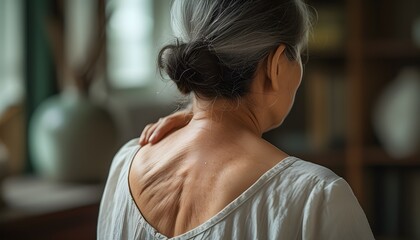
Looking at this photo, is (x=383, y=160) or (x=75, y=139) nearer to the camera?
(x=75, y=139)

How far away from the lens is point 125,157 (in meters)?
1.19

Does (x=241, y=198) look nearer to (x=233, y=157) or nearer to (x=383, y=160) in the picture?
(x=233, y=157)

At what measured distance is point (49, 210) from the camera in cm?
246

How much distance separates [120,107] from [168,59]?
7.33 ft

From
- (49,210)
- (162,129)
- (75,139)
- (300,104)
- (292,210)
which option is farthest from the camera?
(300,104)

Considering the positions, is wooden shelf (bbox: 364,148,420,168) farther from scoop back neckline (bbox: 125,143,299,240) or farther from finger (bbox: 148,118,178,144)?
scoop back neckline (bbox: 125,143,299,240)

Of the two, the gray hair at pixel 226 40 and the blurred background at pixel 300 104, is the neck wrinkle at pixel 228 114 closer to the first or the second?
the gray hair at pixel 226 40

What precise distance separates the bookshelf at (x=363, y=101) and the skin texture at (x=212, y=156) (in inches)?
77.1

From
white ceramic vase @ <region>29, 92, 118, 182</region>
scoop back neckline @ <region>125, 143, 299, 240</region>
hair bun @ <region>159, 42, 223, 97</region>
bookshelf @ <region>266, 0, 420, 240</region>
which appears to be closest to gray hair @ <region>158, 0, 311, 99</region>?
hair bun @ <region>159, 42, 223, 97</region>

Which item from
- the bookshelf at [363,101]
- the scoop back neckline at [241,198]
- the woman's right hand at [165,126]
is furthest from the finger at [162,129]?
the bookshelf at [363,101]

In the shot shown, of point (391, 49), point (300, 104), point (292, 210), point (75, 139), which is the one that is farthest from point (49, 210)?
point (292, 210)

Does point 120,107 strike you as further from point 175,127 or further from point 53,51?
point 175,127

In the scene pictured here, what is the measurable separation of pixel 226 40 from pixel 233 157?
6.5 inches

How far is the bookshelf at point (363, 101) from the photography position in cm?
303
